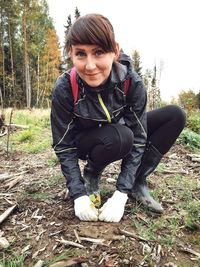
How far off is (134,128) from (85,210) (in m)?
0.87

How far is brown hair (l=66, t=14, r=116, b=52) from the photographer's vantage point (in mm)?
2361

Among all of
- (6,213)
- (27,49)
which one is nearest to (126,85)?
(6,213)

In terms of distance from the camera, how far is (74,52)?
248 centimetres

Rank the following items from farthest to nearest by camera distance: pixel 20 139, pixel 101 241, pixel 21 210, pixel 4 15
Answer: pixel 4 15 → pixel 20 139 → pixel 21 210 → pixel 101 241

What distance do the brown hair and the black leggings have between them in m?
0.74

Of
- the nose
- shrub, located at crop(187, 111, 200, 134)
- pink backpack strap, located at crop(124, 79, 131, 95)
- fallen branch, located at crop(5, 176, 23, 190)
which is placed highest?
the nose

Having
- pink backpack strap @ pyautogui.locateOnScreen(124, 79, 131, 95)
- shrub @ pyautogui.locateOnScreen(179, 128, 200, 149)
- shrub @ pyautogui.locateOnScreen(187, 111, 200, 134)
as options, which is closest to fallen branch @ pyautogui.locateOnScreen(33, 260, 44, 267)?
pink backpack strap @ pyautogui.locateOnScreen(124, 79, 131, 95)

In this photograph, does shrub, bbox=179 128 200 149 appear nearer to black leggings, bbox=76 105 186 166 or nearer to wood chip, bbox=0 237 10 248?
black leggings, bbox=76 105 186 166

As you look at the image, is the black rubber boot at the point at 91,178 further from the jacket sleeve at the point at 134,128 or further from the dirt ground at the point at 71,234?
the jacket sleeve at the point at 134,128

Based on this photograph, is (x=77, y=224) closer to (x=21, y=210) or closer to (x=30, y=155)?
(x=21, y=210)

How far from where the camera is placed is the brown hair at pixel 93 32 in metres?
2.36

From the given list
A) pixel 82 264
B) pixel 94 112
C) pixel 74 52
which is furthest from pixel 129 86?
pixel 82 264

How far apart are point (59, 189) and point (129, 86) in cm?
132

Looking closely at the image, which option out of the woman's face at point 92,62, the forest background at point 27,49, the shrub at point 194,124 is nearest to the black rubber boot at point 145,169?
the woman's face at point 92,62
